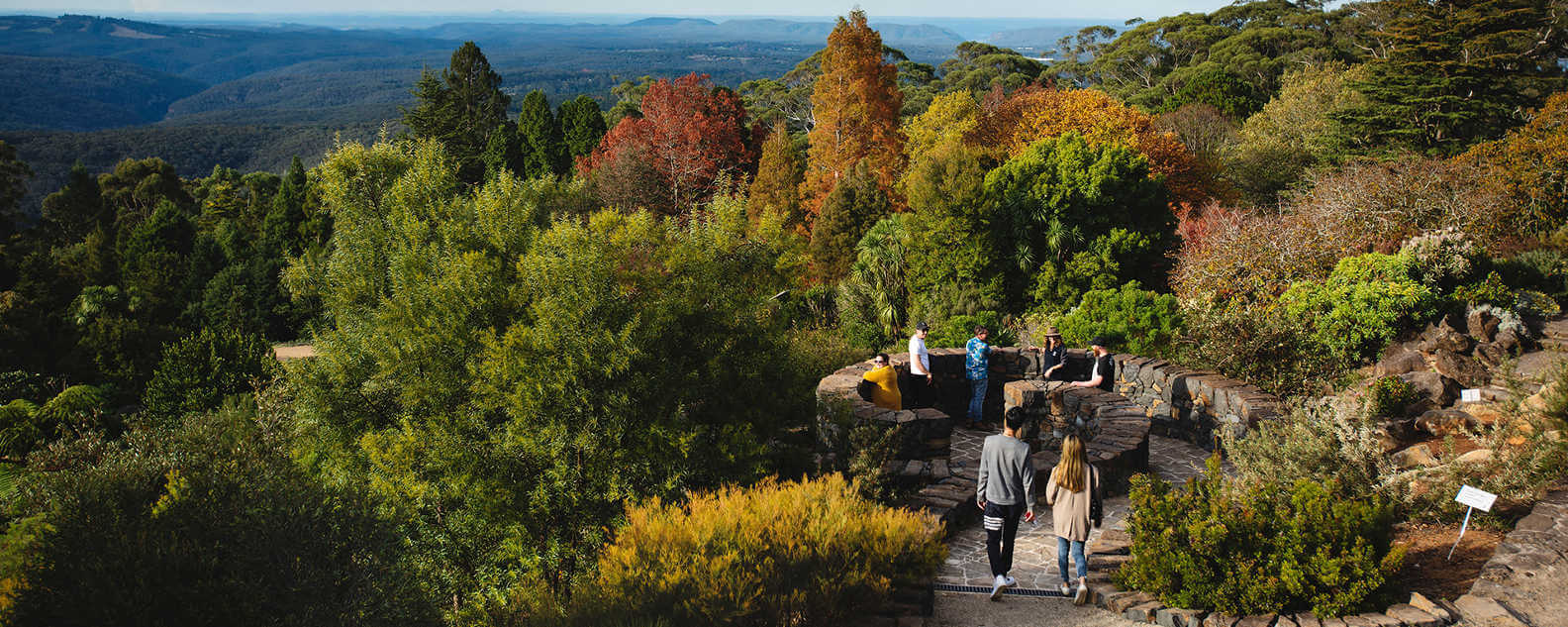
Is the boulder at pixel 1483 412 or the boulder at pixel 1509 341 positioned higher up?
the boulder at pixel 1509 341

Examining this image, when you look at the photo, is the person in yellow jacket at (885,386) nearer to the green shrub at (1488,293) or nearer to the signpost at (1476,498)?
the signpost at (1476,498)

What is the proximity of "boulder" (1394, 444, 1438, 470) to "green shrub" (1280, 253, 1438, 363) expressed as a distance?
330 cm

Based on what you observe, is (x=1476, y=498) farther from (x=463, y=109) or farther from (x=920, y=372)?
(x=463, y=109)

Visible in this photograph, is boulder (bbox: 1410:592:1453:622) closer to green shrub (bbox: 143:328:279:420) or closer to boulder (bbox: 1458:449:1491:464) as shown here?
boulder (bbox: 1458:449:1491:464)

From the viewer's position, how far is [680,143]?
37.8m

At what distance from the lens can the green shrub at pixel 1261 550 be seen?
238 inches

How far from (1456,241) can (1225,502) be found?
9.30 m

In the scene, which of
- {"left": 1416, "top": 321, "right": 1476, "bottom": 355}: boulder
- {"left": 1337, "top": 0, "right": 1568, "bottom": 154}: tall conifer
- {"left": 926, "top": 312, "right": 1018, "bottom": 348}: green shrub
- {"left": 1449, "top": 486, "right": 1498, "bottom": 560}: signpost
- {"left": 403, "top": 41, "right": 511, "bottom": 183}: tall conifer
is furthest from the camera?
{"left": 403, "top": 41, "right": 511, "bottom": 183}: tall conifer

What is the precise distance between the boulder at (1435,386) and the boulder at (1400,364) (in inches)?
14.9

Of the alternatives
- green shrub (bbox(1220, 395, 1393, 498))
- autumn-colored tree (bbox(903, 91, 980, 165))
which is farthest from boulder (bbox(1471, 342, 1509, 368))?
autumn-colored tree (bbox(903, 91, 980, 165))

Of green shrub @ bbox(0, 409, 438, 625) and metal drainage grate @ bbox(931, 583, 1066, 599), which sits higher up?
green shrub @ bbox(0, 409, 438, 625)

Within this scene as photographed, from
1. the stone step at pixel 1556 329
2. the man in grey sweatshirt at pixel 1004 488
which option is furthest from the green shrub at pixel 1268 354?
the man in grey sweatshirt at pixel 1004 488

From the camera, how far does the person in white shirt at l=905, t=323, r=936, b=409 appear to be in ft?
37.6

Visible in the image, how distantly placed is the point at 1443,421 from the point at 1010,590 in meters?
5.75
